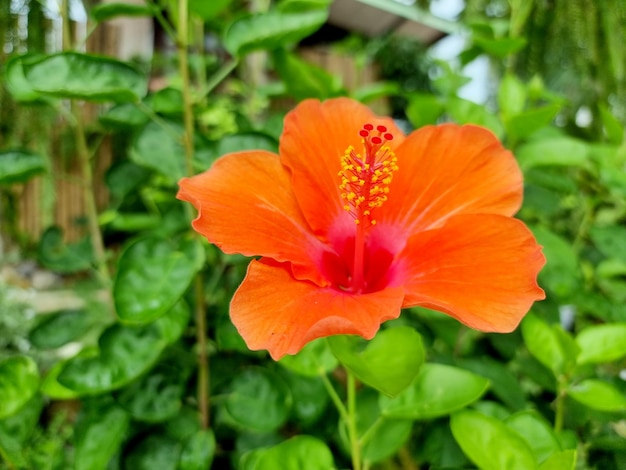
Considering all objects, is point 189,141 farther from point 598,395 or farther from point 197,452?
point 598,395

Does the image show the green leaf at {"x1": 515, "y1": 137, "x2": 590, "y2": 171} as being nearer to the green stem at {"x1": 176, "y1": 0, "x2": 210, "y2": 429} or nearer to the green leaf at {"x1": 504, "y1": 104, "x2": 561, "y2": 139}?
the green leaf at {"x1": 504, "y1": 104, "x2": 561, "y2": 139}

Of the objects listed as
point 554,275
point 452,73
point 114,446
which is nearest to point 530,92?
point 452,73

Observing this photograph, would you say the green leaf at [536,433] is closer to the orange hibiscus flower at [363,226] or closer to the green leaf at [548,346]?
the green leaf at [548,346]

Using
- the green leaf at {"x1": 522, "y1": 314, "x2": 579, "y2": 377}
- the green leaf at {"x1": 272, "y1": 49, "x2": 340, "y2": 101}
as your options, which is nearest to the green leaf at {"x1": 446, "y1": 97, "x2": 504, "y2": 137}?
the green leaf at {"x1": 272, "y1": 49, "x2": 340, "y2": 101}

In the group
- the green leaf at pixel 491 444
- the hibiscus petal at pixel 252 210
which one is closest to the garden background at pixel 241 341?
the green leaf at pixel 491 444

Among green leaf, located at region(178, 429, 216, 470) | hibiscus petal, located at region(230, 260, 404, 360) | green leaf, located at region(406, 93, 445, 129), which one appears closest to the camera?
hibiscus petal, located at region(230, 260, 404, 360)
